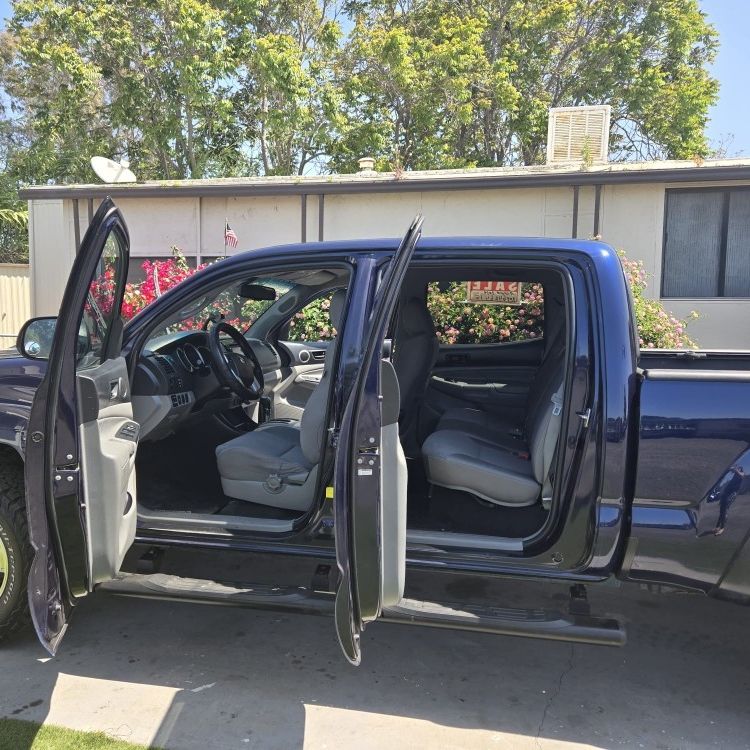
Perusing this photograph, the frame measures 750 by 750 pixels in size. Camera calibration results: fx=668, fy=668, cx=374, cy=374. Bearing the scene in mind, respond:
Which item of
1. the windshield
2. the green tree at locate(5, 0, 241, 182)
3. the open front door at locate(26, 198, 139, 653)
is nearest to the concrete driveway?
the open front door at locate(26, 198, 139, 653)

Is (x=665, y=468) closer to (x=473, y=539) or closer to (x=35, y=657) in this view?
(x=473, y=539)

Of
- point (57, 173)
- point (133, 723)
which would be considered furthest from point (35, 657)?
point (57, 173)

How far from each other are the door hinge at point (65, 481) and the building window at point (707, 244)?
975cm

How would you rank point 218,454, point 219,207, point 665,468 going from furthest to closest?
1. point 219,207
2. point 218,454
3. point 665,468

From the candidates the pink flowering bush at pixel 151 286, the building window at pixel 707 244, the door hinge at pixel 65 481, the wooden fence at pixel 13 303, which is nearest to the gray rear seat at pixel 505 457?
the door hinge at pixel 65 481

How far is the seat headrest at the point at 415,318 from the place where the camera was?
3.58 meters

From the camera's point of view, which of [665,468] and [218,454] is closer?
[665,468]

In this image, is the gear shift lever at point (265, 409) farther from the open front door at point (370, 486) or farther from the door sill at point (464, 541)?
the open front door at point (370, 486)

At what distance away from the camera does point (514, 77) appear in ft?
59.3

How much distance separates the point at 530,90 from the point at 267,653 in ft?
60.1

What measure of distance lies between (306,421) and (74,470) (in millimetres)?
936

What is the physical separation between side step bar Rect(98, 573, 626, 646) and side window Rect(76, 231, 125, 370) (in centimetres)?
92

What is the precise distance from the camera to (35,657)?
300 centimetres

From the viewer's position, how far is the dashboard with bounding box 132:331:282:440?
3104 millimetres
